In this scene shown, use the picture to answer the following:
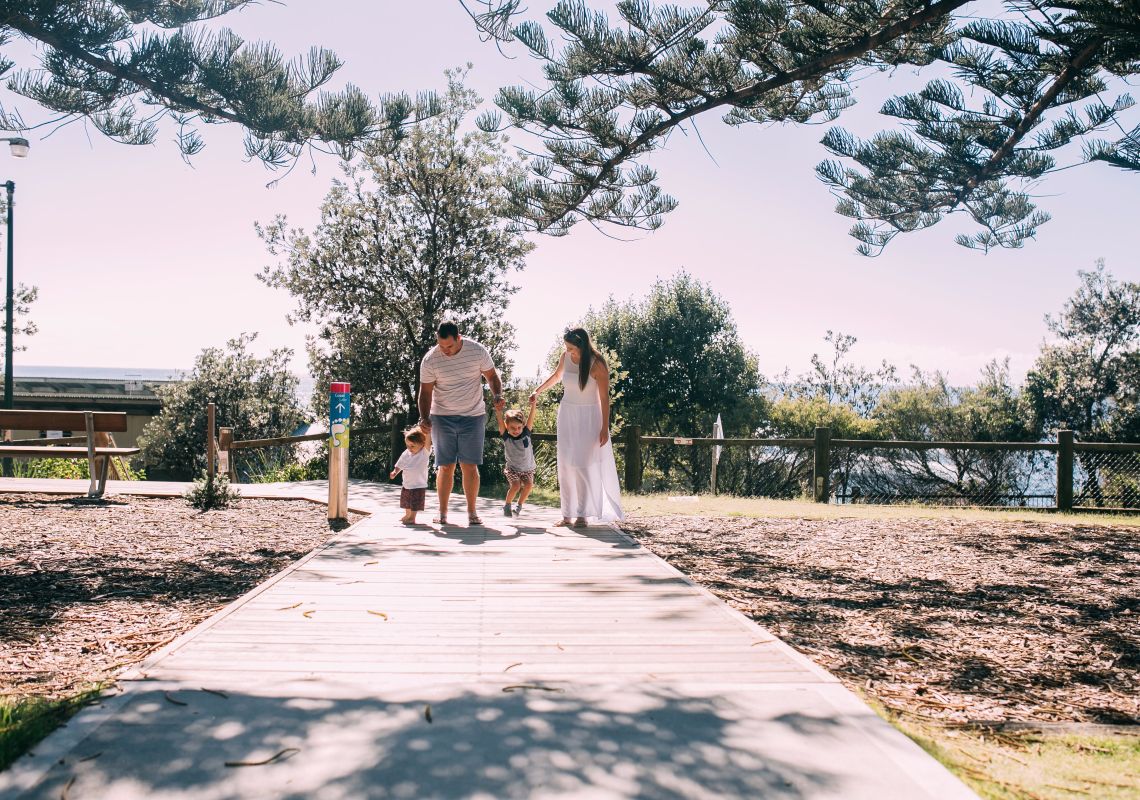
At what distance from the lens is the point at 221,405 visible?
2081 cm

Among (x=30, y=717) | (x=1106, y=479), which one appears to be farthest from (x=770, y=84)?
(x=1106, y=479)

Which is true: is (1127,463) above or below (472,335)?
below

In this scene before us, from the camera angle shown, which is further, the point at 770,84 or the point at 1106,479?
the point at 1106,479

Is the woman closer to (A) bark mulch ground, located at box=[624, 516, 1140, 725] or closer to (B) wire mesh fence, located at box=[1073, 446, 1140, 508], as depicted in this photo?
(A) bark mulch ground, located at box=[624, 516, 1140, 725]

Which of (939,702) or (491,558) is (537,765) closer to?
(939,702)

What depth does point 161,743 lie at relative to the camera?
7.70ft

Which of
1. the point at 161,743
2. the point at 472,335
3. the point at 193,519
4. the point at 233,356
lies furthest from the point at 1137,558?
the point at 233,356

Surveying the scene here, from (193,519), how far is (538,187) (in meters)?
4.86

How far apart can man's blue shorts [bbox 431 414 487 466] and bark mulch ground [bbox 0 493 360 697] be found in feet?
4.53

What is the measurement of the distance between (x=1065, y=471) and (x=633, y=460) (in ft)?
20.8

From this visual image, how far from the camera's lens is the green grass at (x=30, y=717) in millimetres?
2307

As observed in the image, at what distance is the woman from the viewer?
7289 mm

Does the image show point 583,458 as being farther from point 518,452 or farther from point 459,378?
point 459,378

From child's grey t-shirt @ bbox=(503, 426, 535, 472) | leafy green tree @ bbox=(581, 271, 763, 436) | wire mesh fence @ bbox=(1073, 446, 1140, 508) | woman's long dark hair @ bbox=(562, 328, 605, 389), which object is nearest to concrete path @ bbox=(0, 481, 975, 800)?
woman's long dark hair @ bbox=(562, 328, 605, 389)
